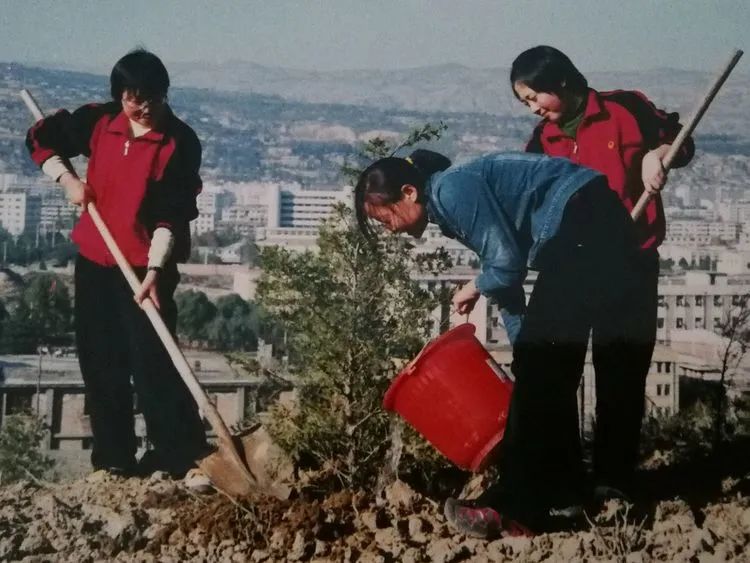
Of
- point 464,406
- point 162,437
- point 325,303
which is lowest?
point 162,437

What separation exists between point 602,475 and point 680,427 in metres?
0.55

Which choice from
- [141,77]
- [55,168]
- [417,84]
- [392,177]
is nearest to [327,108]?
[417,84]

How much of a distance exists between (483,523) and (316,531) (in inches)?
25.1

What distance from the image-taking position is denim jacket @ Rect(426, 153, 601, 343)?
3.38 meters

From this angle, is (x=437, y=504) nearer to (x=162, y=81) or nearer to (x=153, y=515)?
(x=153, y=515)

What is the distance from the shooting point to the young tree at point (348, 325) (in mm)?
3682

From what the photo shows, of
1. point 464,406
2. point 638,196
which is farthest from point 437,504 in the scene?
point 638,196

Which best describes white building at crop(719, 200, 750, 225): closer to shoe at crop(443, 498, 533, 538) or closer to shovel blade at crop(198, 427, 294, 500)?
shoe at crop(443, 498, 533, 538)

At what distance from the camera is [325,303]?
12.6 feet

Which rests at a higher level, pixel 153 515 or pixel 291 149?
pixel 291 149

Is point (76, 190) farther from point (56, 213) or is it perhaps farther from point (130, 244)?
point (130, 244)

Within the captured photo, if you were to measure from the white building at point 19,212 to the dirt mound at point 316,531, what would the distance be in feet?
3.75

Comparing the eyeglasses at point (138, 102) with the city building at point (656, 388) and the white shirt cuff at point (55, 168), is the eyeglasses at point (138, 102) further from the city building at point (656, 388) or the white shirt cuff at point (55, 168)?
the city building at point (656, 388)

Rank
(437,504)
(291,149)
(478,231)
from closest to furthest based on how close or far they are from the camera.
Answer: (478,231) < (437,504) < (291,149)
